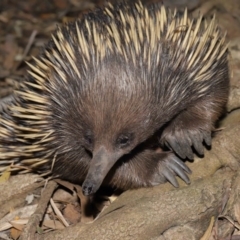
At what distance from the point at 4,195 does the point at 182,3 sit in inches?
110

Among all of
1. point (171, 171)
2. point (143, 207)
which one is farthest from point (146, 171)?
point (143, 207)

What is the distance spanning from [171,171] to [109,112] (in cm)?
60

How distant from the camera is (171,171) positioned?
349 centimetres

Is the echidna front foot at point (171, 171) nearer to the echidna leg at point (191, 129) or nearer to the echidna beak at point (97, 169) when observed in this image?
the echidna leg at point (191, 129)

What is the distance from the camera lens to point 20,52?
6020mm

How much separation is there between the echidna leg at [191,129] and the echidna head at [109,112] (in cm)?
41

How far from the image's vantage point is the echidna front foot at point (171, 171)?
348 centimetres

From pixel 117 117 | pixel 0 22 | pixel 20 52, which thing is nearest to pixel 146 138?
pixel 117 117

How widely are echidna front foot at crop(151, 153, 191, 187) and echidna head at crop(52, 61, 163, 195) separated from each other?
1.08 feet

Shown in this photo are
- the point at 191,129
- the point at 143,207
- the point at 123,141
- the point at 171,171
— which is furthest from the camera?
the point at 191,129

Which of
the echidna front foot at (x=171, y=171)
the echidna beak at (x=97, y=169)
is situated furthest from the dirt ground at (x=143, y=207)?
the echidna beak at (x=97, y=169)

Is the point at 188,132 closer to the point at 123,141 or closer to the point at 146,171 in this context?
the point at 146,171

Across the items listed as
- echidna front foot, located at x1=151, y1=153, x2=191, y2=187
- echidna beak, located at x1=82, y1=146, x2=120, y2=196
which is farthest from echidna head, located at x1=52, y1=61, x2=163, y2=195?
echidna front foot, located at x1=151, y1=153, x2=191, y2=187

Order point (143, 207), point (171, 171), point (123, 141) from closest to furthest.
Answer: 1. point (123, 141)
2. point (143, 207)
3. point (171, 171)
